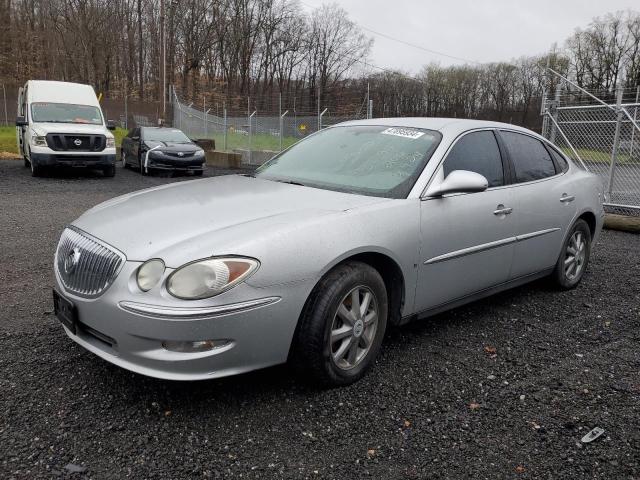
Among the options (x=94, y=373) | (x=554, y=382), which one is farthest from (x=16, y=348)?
(x=554, y=382)

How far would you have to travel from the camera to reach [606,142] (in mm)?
9969

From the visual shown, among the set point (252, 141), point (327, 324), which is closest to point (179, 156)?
point (252, 141)

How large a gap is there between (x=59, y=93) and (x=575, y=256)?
13666mm

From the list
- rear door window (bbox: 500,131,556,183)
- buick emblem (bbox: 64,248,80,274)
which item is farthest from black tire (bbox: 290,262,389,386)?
rear door window (bbox: 500,131,556,183)

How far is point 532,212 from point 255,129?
51.5ft

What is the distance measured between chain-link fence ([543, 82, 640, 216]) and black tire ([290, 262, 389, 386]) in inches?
309

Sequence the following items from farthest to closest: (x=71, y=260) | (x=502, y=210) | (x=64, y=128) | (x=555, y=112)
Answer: (x=64, y=128) < (x=555, y=112) < (x=502, y=210) < (x=71, y=260)

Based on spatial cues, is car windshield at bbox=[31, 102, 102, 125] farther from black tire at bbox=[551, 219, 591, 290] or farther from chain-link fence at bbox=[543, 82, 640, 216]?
black tire at bbox=[551, 219, 591, 290]

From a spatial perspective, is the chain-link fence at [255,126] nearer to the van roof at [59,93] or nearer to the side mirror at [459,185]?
the van roof at [59,93]

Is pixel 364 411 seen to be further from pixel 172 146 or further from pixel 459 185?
pixel 172 146

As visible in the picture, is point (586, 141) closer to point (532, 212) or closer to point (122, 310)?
point (532, 212)

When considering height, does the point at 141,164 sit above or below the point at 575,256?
above

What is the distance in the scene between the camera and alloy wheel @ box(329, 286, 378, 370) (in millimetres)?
2857

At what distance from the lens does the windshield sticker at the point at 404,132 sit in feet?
12.5
